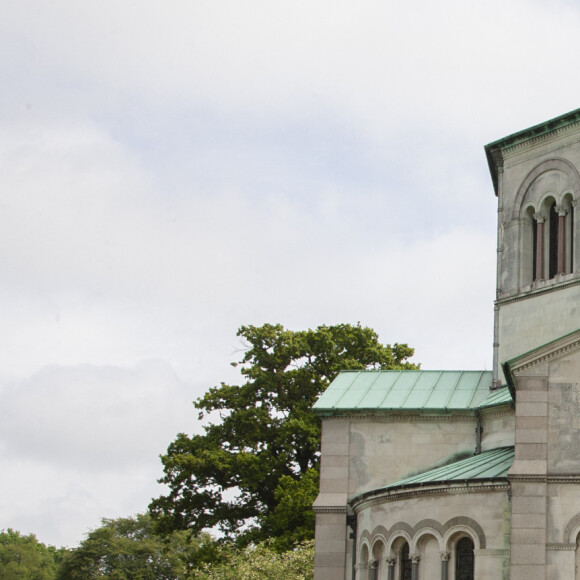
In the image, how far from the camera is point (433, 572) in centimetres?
2569

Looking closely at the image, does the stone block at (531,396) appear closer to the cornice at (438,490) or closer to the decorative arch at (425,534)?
the cornice at (438,490)

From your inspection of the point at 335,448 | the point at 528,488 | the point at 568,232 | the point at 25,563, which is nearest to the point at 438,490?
the point at 528,488

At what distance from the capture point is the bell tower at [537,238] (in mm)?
31531

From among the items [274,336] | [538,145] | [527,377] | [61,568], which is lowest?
[61,568]

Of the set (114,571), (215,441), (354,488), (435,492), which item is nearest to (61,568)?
(114,571)

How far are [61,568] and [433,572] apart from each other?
63806 mm

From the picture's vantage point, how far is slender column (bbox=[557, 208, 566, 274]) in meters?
32.0

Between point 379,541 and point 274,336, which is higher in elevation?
point 274,336

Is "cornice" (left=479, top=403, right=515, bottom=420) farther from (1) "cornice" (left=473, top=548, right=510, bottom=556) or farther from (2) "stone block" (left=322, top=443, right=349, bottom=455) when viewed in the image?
(1) "cornice" (left=473, top=548, right=510, bottom=556)

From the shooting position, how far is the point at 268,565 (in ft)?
125

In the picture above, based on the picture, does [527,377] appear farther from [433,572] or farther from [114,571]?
[114,571]

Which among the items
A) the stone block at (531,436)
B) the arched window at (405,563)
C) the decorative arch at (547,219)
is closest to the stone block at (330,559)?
the arched window at (405,563)

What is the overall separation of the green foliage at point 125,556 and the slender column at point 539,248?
169 ft

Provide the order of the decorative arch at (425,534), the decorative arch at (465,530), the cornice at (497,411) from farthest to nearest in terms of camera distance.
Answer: the cornice at (497,411), the decorative arch at (425,534), the decorative arch at (465,530)
